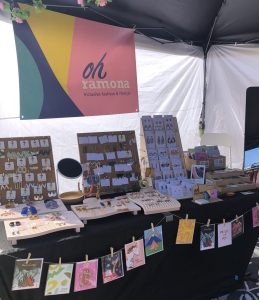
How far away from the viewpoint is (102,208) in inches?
65.6

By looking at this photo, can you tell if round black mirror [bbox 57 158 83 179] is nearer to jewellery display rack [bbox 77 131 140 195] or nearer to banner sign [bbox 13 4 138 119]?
jewellery display rack [bbox 77 131 140 195]

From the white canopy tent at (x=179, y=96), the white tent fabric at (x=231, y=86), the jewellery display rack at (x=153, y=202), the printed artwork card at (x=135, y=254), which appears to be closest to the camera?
the printed artwork card at (x=135, y=254)

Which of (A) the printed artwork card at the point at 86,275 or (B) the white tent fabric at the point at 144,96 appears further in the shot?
(B) the white tent fabric at the point at 144,96

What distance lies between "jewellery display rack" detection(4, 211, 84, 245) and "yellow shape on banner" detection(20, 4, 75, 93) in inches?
53.5

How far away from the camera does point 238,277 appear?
7.22 feet

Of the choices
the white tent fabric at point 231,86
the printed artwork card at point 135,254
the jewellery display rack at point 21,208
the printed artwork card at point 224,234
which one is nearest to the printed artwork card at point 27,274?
the jewellery display rack at point 21,208

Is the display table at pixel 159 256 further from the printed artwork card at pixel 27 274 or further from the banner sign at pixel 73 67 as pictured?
the banner sign at pixel 73 67

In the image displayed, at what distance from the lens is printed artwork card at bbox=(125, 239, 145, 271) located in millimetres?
1570

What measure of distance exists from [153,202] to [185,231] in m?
0.25

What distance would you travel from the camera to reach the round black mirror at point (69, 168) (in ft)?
5.97

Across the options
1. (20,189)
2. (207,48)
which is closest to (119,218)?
(20,189)

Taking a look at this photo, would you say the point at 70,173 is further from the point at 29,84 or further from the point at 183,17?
the point at 183,17

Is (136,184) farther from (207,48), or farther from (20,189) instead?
(207,48)

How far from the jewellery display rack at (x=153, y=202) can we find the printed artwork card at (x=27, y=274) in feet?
1.97
